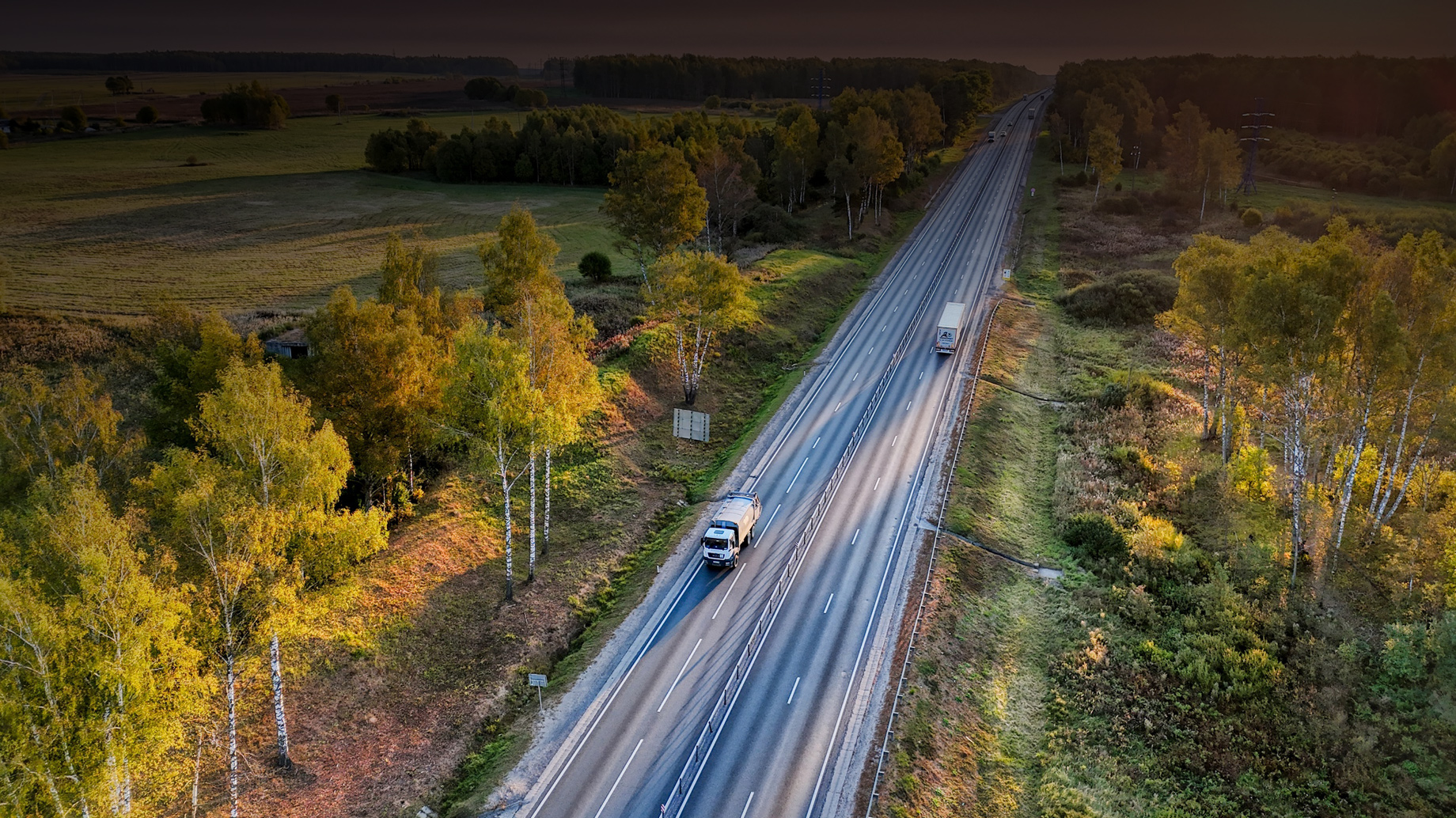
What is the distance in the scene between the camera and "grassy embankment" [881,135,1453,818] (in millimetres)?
31484

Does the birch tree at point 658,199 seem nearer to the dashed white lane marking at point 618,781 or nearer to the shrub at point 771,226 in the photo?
the shrub at point 771,226

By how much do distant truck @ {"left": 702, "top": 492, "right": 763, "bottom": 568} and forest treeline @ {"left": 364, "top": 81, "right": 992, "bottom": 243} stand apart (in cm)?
4423

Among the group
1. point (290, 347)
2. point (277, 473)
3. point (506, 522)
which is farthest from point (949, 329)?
point (277, 473)

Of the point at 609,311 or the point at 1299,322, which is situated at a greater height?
the point at 1299,322

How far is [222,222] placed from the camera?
128000 millimetres

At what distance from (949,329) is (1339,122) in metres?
187

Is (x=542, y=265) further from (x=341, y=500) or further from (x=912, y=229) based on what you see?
(x=912, y=229)

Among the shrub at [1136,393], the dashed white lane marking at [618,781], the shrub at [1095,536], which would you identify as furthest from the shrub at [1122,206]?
the dashed white lane marking at [618,781]

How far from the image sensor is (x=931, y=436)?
59.3 m

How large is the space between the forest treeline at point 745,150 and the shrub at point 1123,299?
35.5 meters

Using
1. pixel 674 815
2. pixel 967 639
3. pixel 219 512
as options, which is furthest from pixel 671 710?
pixel 219 512

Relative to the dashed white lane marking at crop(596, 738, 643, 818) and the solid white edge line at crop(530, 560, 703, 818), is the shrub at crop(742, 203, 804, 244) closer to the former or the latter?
the solid white edge line at crop(530, 560, 703, 818)

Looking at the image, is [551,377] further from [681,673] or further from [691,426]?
[691,426]

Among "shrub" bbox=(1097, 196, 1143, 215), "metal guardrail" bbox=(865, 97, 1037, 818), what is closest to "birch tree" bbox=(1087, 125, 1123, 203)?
"shrub" bbox=(1097, 196, 1143, 215)
